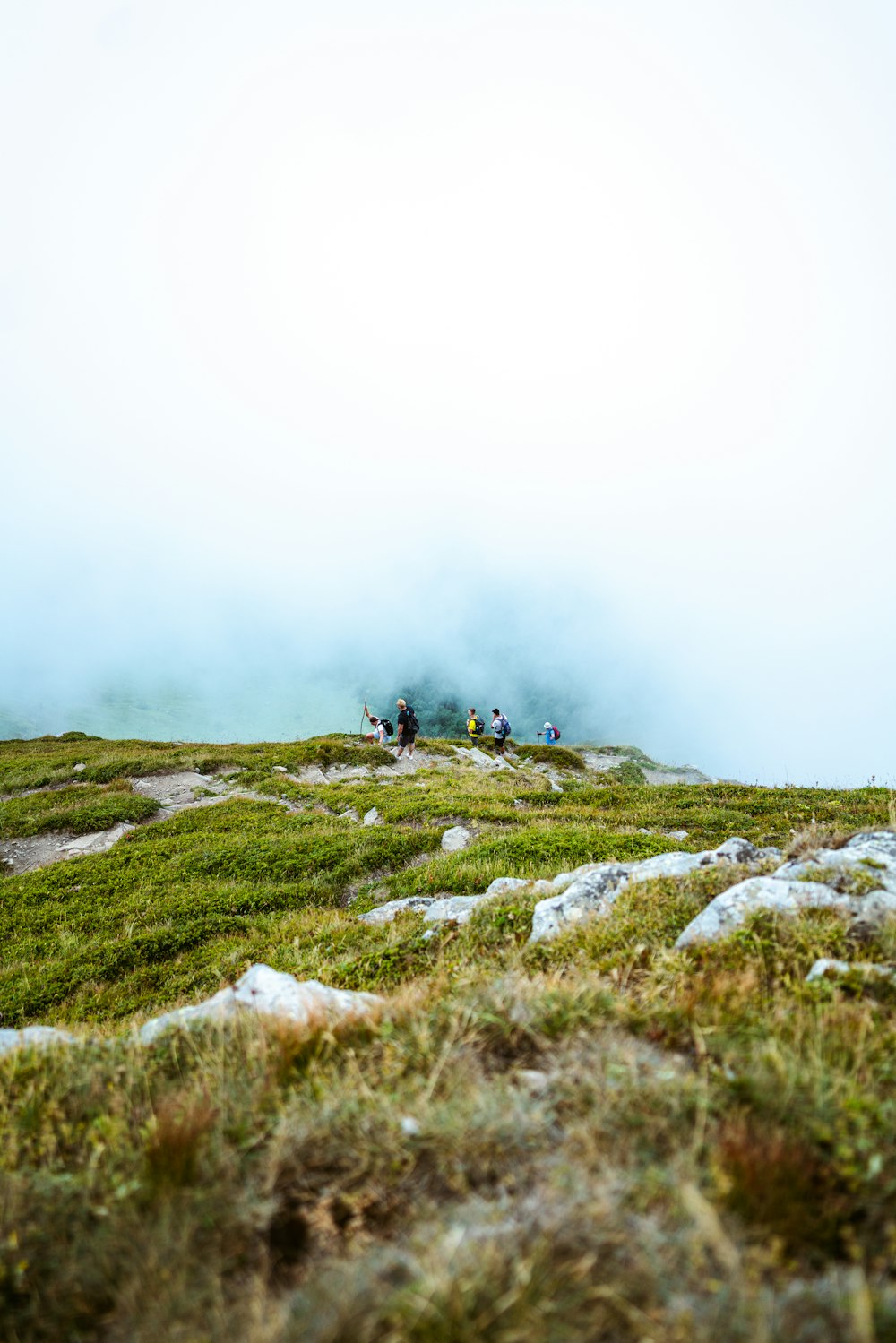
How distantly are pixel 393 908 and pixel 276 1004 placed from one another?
541cm

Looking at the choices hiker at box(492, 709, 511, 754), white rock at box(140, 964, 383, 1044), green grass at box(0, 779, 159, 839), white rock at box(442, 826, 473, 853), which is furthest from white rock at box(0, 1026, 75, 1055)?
hiker at box(492, 709, 511, 754)

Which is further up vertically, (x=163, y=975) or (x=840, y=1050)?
(x=840, y=1050)

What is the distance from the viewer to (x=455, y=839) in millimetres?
15047

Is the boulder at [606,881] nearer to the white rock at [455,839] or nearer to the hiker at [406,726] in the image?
the white rock at [455,839]

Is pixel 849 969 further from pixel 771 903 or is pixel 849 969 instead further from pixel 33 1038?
pixel 33 1038

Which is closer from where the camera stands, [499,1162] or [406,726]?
[499,1162]

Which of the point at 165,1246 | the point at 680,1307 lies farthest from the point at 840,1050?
the point at 165,1246

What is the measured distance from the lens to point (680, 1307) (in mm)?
1861

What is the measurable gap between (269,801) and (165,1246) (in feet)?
63.9

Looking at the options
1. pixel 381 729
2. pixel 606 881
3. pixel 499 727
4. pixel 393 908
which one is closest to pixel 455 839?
pixel 393 908

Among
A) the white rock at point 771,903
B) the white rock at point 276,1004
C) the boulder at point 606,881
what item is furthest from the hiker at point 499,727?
the white rock at point 276,1004

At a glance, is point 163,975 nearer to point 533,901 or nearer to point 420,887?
point 420,887

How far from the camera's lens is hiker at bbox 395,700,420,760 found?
30984 mm

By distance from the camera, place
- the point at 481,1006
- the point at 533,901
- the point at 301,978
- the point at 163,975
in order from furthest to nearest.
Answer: the point at 163,975 → the point at 533,901 → the point at 301,978 → the point at 481,1006
